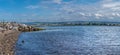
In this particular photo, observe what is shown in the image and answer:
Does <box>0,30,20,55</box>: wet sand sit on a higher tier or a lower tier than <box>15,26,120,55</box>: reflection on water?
higher

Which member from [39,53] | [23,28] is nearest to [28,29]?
[23,28]

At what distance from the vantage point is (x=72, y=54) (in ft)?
159

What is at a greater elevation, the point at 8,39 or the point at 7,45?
the point at 7,45

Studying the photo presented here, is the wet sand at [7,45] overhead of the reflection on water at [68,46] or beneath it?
overhead

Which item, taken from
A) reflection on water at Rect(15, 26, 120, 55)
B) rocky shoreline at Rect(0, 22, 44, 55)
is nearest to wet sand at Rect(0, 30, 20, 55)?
rocky shoreline at Rect(0, 22, 44, 55)

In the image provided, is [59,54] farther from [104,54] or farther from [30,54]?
[104,54]

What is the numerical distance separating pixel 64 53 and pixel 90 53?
5.61m

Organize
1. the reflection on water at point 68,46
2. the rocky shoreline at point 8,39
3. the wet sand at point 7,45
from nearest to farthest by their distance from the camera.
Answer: the wet sand at point 7,45
the rocky shoreline at point 8,39
the reflection on water at point 68,46

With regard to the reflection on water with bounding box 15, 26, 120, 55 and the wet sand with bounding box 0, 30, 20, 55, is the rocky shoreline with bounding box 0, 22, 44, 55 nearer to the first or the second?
the wet sand with bounding box 0, 30, 20, 55

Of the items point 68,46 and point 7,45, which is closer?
point 7,45

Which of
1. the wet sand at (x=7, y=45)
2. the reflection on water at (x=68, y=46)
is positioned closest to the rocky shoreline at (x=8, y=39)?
the wet sand at (x=7, y=45)

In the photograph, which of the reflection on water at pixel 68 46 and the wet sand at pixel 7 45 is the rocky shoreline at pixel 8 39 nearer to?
the wet sand at pixel 7 45

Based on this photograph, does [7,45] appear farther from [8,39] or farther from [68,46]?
[8,39]

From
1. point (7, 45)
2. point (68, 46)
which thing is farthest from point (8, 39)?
point (68, 46)
